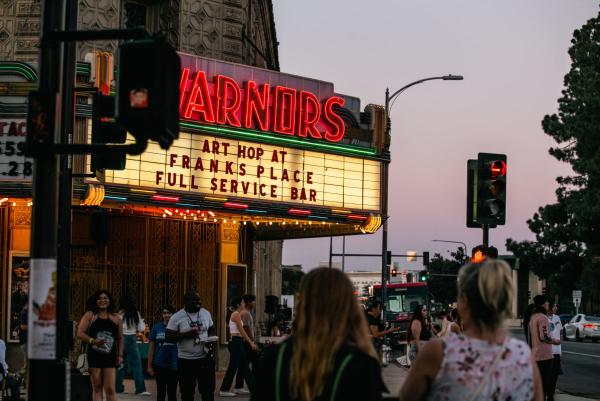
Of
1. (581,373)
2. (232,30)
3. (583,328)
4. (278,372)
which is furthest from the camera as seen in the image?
(583,328)

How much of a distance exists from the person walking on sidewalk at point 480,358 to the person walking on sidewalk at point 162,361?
1051cm

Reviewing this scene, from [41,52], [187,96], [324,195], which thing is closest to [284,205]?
[324,195]

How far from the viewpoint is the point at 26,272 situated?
23.3 metres

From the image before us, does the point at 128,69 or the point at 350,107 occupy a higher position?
the point at 350,107

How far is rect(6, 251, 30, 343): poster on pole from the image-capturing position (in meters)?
23.3

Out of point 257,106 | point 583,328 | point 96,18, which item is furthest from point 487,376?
point 583,328

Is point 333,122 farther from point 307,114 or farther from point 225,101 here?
point 225,101

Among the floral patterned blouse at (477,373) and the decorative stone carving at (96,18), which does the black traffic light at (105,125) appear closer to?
the floral patterned blouse at (477,373)

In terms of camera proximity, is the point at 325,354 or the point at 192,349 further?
the point at 192,349

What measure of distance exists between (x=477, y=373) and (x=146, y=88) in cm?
303

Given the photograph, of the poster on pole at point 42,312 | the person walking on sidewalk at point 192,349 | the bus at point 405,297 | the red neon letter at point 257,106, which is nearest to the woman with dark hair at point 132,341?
the person walking on sidewalk at point 192,349

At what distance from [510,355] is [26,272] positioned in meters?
19.2

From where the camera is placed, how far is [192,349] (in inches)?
594

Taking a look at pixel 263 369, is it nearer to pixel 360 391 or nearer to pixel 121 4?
pixel 360 391
